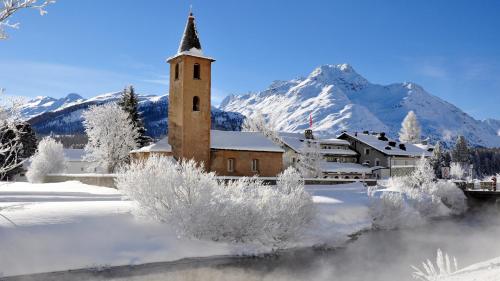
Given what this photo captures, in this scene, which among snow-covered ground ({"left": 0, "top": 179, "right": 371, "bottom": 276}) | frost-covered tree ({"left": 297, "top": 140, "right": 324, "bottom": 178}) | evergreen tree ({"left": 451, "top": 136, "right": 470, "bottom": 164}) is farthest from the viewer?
evergreen tree ({"left": 451, "top": 136, "right": 470, "bottom": 164})

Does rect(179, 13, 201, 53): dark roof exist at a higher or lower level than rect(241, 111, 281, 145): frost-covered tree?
higher

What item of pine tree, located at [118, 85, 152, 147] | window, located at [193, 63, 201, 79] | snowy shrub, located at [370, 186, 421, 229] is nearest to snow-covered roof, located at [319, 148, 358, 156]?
pine tree, located at [118, 85, 152, 147]

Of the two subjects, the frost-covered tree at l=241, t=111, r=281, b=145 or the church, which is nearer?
the church

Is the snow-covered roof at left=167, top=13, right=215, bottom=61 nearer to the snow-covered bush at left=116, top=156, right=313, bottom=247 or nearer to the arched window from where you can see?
the arched window

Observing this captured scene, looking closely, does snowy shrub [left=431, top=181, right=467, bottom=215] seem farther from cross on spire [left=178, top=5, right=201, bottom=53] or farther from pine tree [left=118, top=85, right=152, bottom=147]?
pine tree [left=118, top=85, right=152, bottom=147]

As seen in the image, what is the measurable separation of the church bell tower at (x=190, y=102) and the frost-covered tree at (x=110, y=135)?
35.8 feet

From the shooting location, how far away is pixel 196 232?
25953mm

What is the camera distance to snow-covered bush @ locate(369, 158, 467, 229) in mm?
36875

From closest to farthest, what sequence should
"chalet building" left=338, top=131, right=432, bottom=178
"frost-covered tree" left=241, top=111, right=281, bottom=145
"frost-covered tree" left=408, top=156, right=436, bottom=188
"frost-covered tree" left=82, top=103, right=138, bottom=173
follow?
"frost-covered tree" left=408, top=156, right=436, bottom=188
"frost-covered tree" left=82, top=103, right=138, bottom=173
"chalet building" left=338, top=131, right=432, bottom=178
"frost-covered tree" left=241, top=111, right=281, bottom=145

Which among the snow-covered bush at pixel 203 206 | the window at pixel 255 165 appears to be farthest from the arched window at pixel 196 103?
the snow-covered bush at pixel 203 206

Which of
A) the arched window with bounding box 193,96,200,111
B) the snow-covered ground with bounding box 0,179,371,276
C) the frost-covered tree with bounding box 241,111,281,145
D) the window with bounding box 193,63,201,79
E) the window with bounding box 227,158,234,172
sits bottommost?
the snow-covered ground with bounding box 0,179,371,276

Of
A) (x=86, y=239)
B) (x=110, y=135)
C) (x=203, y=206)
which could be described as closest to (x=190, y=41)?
(x=110, y=135)

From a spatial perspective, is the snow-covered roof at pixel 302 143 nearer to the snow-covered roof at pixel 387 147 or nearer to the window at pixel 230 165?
the snow-covered roof at pixel 387 147

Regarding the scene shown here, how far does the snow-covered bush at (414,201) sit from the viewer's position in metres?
36.9
